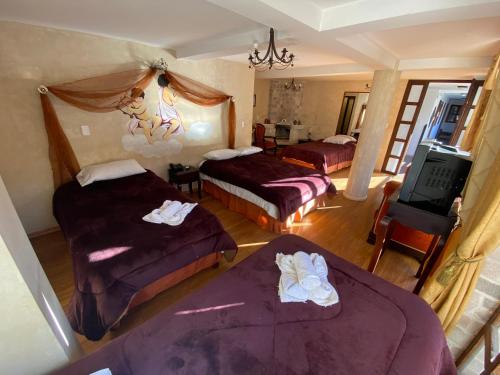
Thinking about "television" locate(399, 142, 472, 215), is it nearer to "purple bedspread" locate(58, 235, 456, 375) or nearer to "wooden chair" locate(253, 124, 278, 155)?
"purple bedspread" locate(58, 235, 456, 375)

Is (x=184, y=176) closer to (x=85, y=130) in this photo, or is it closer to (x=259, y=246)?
(x=85, y=130)

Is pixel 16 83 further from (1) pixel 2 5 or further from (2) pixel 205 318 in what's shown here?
(2) pixel 205 318

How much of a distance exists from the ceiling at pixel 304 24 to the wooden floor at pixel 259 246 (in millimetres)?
2203

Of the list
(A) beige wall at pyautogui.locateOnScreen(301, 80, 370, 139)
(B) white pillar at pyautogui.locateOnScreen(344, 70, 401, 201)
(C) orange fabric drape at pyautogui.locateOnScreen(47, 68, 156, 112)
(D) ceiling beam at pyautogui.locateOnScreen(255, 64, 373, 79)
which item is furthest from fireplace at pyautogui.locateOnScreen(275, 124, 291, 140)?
(C) orange fabric drape at pyautogui.locateOnScreen(47, 68, 156, 112)

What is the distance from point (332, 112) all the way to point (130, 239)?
21.5 feet

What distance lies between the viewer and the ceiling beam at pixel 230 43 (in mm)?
2128

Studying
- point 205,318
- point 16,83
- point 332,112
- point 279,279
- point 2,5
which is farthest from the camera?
point 332,112

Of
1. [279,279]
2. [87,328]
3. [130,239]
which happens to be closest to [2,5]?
[130,239]

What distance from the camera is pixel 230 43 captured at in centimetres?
241

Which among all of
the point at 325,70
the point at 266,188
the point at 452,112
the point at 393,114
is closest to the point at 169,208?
the point at 266,188

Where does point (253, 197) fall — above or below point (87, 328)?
above

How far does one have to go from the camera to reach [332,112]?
6.60m

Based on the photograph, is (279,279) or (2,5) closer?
(279,279)

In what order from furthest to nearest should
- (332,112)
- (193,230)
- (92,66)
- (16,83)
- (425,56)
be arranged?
(332,112) < (425,56) < (92,66) < (16,83) < (193,230)
